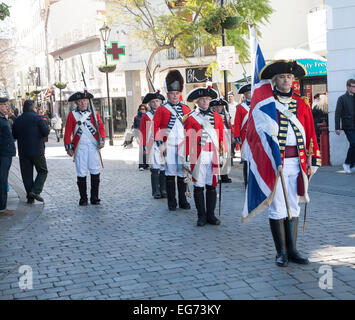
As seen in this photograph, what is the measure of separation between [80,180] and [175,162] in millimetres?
1884

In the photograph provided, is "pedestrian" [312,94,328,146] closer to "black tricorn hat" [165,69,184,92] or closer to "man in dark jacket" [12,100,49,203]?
"black tricorn hat" [165,69,184,92]

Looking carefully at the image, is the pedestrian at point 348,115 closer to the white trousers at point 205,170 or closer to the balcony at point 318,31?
the white trousers at point 205,170

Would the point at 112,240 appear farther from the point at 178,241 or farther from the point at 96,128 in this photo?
the point at 96,128

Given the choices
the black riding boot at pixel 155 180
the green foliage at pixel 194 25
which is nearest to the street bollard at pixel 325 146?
the black riding boot at pixel 155 180

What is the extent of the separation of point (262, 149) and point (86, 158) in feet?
16.6

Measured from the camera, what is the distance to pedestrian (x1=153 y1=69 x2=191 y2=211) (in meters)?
9.21

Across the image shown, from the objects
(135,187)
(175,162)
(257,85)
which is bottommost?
(135,187)

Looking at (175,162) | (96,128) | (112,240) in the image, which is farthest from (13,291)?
(96,128)

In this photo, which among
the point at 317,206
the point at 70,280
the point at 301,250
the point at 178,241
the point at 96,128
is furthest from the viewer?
the point at 96,128

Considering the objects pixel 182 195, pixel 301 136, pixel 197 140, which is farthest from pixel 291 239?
pixel 182 195

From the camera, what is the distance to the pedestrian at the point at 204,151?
26.0 feet

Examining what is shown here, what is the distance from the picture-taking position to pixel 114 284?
535 cm

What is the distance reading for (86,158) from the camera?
33.0 ft

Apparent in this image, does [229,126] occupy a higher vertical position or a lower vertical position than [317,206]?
higher
